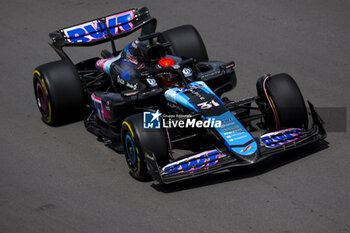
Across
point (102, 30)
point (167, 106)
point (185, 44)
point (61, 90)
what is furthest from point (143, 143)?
point (102, 30)

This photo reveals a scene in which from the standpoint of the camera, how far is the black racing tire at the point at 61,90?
11141mm

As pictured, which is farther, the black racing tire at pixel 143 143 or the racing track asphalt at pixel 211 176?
the black racing tire at pixel 143 143

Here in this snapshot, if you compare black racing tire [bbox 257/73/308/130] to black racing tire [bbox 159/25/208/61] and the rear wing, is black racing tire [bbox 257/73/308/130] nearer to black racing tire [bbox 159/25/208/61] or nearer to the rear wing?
black racing tire [bbox 159/25/208/61]

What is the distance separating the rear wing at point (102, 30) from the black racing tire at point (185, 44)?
524 mm

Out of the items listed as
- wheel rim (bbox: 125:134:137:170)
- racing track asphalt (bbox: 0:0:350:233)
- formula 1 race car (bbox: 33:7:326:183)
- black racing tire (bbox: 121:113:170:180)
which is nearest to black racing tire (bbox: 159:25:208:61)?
formula 1 race car (bbox: 33:7:326:183)

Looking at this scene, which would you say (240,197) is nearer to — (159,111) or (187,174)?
(187,174)

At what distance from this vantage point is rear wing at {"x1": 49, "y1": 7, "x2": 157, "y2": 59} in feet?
38.8

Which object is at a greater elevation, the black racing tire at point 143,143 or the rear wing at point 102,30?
the rear wing at point 102,30

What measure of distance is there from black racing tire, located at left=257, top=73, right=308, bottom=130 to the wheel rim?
221cm

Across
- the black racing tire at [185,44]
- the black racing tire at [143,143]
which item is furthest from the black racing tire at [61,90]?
the black racing tire at [143,143]

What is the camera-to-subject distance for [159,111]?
1002cm

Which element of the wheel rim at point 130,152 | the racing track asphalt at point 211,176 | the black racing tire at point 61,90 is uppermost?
the black racing tire at point 61,90

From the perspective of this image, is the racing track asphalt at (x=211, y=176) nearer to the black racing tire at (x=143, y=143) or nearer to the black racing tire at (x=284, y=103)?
the black racing tire at (x=143, y=143)

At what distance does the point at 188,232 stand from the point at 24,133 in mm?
4637
